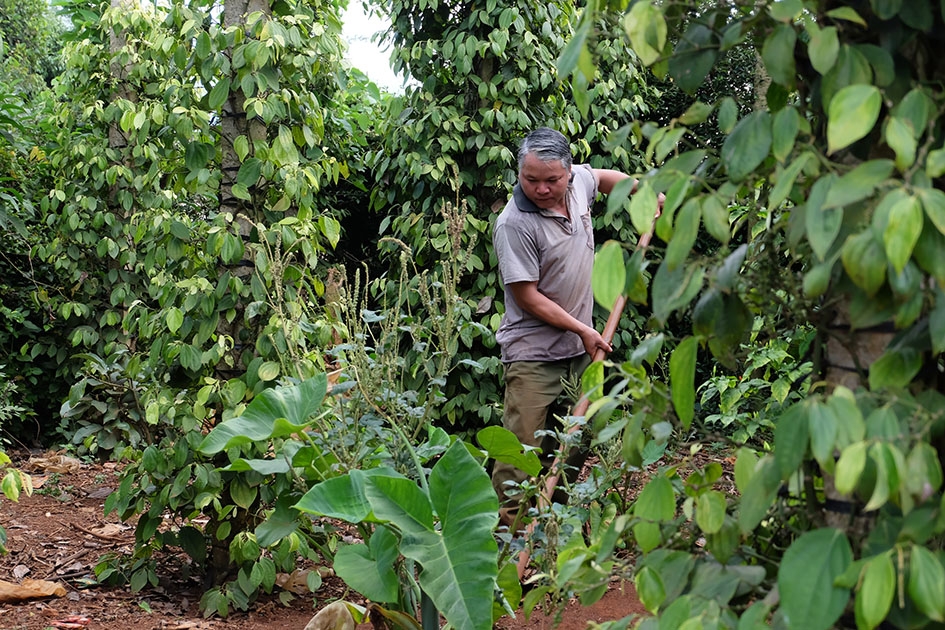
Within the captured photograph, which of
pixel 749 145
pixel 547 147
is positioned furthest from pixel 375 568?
pixel 547 147

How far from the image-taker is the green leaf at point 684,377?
4.00 ft

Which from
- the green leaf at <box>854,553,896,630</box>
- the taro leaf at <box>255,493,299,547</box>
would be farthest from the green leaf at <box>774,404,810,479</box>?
the taro leaf at <box>255,493,299,547</box>

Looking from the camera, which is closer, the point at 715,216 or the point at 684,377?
the point at 715,216

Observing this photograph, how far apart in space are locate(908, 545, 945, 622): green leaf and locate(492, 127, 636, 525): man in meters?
2.65

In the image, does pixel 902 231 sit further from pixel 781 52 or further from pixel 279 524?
pixel 279 524

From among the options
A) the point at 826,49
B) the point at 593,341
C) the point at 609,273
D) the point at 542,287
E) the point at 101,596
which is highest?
the point at 826,49

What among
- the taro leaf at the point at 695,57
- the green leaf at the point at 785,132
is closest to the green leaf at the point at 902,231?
the green leaf at the point at 785,132

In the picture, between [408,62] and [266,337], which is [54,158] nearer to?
[408,62]

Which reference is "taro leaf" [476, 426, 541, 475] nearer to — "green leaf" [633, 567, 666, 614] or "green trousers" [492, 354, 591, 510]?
"green trousers" [492, 354, 591, 510]

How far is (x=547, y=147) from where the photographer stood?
3.59 m

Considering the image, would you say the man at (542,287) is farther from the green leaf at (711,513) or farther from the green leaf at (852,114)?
the green leaf at (852,114)

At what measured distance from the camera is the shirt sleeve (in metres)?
3.67

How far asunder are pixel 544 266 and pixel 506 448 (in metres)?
1.14

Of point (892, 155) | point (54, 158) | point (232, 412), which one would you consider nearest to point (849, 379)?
point (892, 155)
